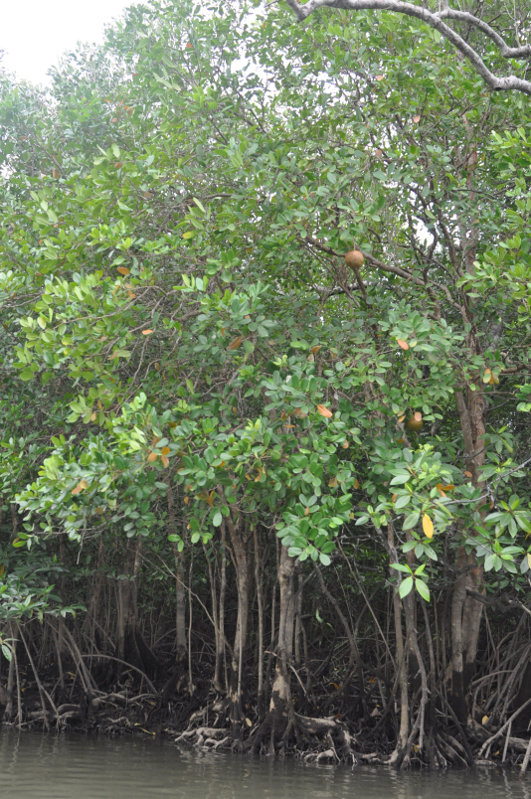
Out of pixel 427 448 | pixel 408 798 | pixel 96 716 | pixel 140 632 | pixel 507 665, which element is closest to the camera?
pixel 427 448

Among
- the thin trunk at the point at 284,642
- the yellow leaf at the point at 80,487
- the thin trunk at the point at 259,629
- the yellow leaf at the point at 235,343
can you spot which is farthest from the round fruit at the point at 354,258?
the thin trunk at the point at 259,629

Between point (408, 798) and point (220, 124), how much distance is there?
14.1 ft

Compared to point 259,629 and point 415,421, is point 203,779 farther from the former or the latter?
point 415,421

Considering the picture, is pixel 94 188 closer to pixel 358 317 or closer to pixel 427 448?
pixel 358 317

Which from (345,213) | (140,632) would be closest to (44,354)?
(345,213)

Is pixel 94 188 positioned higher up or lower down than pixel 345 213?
higher up

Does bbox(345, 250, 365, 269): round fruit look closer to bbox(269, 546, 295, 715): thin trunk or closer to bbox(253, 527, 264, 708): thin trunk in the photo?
bbox(269, 546, 295, 715): thin trunk

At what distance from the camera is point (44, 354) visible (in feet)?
16.9

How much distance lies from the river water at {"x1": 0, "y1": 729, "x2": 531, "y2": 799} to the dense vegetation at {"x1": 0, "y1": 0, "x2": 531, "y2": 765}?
1.26 feet

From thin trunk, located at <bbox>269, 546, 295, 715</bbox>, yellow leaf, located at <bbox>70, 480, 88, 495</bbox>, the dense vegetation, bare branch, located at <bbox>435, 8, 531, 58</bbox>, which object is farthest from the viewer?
thin trunk, located at <bbox>269, 546, 295, 715</bbox>

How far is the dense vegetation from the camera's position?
5.00m

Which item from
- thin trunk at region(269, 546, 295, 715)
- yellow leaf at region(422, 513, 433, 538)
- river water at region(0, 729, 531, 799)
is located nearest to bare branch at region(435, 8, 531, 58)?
yellow leaf at region(422, 513, 433, 538)

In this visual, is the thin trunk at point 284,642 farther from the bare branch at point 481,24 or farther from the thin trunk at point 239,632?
the bare branch at point 481,24

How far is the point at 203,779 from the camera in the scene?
5.64 metres
